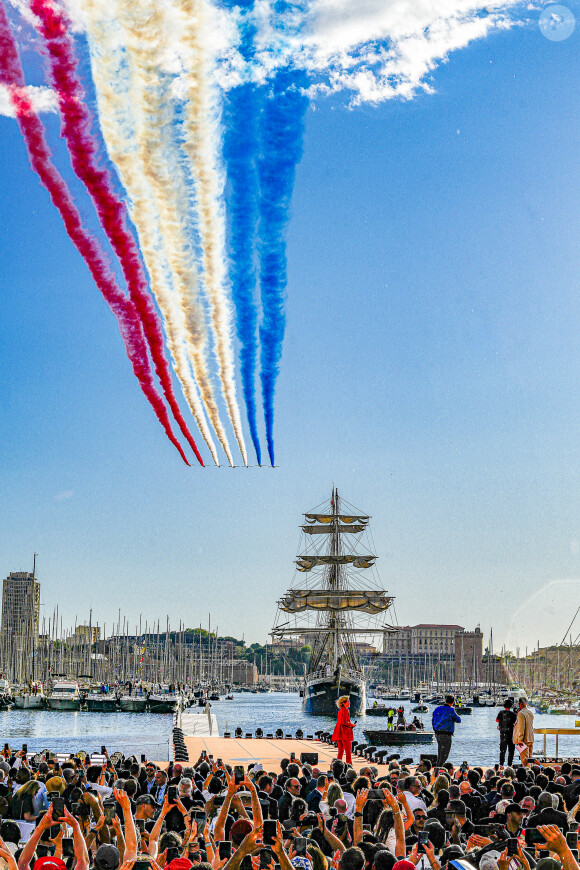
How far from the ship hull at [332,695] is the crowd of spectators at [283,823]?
298ft

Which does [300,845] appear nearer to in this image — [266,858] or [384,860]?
[384,860]

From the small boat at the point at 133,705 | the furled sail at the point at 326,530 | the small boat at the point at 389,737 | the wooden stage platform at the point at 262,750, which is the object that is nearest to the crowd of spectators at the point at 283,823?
the wooden stage platform at the point at 262,750

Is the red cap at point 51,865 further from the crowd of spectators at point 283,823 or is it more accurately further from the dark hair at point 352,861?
the dark hair at point 352,861

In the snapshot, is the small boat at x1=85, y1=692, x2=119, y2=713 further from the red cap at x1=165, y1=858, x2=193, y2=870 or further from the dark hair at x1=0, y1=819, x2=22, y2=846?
the red cap at x1=165, y1=858, x2=193, y2=870

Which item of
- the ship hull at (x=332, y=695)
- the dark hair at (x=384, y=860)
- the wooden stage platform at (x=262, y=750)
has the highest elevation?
the dark hair at (x=384, y=860)

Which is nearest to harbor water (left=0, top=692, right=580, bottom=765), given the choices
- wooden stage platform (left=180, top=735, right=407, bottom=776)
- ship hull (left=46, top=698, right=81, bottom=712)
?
ship hull (left=46, top=698, right=81, bottom=712)

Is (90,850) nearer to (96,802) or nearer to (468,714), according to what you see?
(96,802)

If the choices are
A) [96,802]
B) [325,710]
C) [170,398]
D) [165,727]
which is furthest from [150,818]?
[325,710]

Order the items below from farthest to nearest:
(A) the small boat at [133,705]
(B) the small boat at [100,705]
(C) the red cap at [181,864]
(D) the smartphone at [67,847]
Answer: (A) the small boat at [133,705] < (B) the small boat at [100,705] < (D) the smartphone at [67,847] < (C) the red cap at [181,864]

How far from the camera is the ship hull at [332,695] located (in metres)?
105

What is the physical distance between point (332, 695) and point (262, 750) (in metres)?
75.7

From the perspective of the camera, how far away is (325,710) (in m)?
107

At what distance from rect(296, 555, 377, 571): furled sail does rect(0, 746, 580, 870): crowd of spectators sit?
319 feet

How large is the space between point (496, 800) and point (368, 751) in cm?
1695
